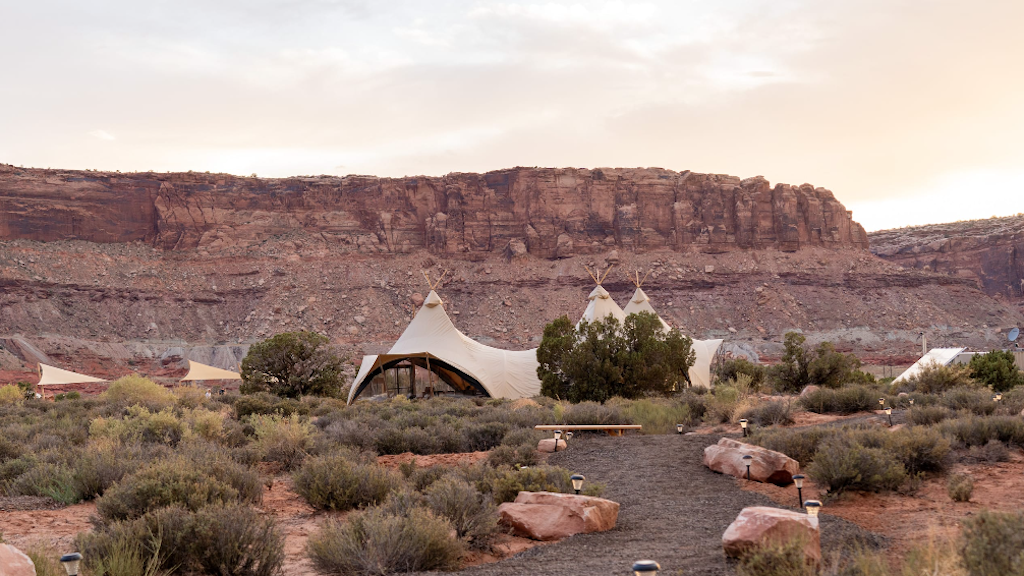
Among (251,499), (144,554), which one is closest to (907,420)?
(251,499)

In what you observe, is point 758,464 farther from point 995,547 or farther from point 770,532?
point 995,547

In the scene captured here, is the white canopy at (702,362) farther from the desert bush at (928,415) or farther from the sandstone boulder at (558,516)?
the sandstone boulder at (558,516)

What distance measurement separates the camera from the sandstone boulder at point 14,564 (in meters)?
5.04

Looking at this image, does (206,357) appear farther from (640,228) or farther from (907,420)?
(907,420)

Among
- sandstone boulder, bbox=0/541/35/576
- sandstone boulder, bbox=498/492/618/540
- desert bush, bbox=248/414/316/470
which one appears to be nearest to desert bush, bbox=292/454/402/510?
sandstone boulder, bbox=498/492/618/540

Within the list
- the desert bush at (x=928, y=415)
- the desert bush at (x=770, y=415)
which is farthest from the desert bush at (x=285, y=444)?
the desert bush at (x=928, y=415)

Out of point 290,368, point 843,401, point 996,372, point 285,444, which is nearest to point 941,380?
point 996,372

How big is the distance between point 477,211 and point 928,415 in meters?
69.6

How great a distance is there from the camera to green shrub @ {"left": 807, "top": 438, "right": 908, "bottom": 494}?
870 centimetres

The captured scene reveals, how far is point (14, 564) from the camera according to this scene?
Answer: 5.13 meters

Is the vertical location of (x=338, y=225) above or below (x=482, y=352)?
above

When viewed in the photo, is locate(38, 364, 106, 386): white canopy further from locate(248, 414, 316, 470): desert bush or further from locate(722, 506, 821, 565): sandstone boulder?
locate(722, 506, 821, 565): sandstone boulder

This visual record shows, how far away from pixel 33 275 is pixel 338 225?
85.7 feet

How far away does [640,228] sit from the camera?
80.2 m
